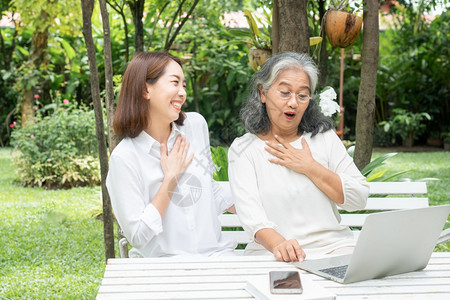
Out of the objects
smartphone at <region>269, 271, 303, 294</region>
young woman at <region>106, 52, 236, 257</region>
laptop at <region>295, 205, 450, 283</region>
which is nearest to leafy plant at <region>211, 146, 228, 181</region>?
young woman at <region>106, 52, 236, 257</region>

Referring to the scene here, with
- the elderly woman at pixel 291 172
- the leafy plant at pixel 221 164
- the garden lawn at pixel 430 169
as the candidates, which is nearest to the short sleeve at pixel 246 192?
the elderly woman at pixel 291 172

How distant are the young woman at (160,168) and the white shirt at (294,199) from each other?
0.54 ft

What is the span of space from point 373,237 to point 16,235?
4.14 meters

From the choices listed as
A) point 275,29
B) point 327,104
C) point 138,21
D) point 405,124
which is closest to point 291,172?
point 327,104

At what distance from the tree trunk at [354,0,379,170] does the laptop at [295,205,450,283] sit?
2.38 meters

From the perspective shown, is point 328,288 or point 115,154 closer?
point 328,288

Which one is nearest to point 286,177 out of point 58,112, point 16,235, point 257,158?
point 257,158

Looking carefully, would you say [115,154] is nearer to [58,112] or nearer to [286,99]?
[286,99]

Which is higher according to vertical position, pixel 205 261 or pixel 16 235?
pixel 205 261

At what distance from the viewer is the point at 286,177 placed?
2.19m

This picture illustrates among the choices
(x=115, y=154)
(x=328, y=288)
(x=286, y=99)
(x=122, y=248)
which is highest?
(x=286, y=99)

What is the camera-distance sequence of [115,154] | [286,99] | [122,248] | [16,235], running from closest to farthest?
[115,154], [286,99], [122,248], [16,235]

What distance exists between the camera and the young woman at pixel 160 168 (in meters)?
2.05

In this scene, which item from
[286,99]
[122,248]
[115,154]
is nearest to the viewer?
[115,154]
